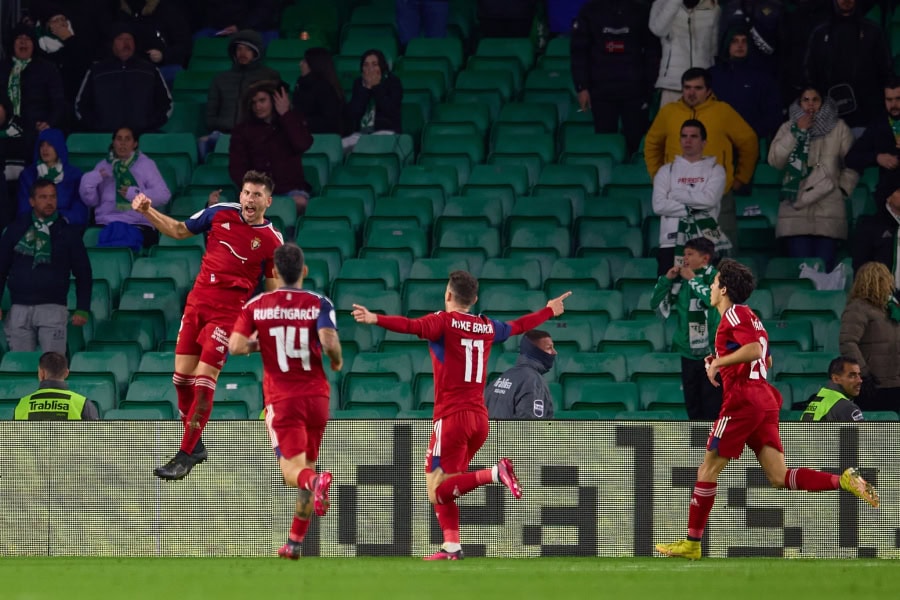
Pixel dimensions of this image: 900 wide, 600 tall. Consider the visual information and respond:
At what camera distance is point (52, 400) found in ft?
43.9

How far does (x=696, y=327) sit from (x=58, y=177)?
6.43 metres

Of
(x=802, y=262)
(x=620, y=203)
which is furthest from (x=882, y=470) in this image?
(x=620, y=203)

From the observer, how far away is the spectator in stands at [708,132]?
16.1 metres

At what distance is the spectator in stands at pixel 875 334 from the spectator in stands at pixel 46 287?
6.46 meters

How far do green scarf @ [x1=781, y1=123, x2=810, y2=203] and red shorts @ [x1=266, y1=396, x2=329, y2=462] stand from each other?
21.5ft

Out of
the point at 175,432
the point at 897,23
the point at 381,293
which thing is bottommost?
the point at 175,432

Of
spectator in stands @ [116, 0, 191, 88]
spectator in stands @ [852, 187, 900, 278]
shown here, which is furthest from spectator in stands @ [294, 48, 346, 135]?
spectator in stands @ [852, 187, 900, 278]

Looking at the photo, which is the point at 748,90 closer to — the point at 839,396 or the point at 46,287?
the point at 839,396

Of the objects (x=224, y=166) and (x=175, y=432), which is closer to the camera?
(x=175, y=432)

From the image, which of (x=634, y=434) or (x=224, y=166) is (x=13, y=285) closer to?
(x=224, y=166)

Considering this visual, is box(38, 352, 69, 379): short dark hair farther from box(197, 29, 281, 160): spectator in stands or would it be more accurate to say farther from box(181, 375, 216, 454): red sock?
box(197, 29, 281, 160): spectator in stands

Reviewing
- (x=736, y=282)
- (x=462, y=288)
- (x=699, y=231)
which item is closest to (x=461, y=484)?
(x=462, y=288)

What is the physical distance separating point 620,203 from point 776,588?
709 cm

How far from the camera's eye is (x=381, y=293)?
15.7 m
